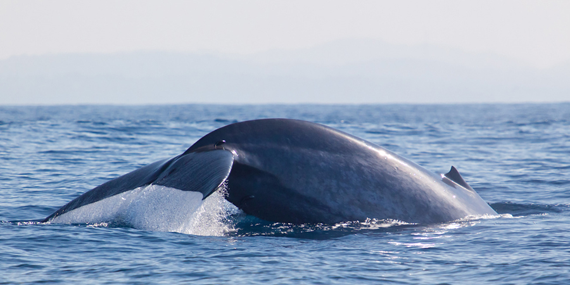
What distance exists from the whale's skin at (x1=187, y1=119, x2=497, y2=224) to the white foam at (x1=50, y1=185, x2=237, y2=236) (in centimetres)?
48

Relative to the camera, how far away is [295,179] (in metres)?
6.78

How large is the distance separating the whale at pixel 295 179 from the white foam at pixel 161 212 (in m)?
0.04

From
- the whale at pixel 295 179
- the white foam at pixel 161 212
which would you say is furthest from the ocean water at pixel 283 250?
the whale at pixel 295 179

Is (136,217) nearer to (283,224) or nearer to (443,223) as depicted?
(283,224)

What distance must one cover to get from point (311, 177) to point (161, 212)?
1.78m

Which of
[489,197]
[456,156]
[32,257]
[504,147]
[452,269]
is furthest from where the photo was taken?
[504,147]

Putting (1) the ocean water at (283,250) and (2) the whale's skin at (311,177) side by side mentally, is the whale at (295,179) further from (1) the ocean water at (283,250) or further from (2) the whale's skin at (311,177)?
(1) the ocean water at (283,250)

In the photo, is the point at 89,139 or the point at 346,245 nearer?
the point at 346,245

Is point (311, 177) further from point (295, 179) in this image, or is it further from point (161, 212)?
point (161, 212)

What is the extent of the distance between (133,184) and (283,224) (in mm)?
1822

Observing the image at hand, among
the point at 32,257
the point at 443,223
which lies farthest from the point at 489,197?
the point at 32,257

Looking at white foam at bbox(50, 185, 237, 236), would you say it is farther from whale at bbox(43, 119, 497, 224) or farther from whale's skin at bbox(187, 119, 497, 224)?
whale's skin at bbox(187, 119, 497, 224)

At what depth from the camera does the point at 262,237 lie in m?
7.05

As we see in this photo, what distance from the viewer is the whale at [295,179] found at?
6.53m
